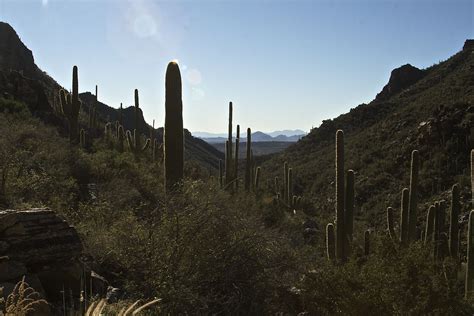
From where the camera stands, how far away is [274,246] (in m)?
7.90

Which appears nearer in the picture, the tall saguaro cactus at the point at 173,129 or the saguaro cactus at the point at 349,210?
the tall saguaro cactus at the point at 173,129

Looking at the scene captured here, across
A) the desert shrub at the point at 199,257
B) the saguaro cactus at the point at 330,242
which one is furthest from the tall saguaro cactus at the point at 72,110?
the desert shrub at the point at 199,257

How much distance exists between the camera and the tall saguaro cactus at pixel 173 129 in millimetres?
12023

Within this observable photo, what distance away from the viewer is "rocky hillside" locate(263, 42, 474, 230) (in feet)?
90.8

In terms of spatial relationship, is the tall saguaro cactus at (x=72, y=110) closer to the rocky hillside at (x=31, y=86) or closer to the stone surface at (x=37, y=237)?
the rocky hillside at (x=31, y=86)

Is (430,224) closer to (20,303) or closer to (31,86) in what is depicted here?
(20,303)

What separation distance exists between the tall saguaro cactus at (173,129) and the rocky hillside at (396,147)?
16612 millimetres

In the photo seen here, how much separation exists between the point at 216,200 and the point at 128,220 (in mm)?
1462

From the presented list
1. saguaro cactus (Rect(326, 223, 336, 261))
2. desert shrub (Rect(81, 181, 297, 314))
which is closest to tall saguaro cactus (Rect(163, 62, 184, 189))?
desert shrub (Rect(81, 181, 297, 314))

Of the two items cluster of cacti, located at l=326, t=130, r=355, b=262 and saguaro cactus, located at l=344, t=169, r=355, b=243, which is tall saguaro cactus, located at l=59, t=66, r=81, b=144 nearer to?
cluster of cacti, located at l=326, t=130, r=355, b=262

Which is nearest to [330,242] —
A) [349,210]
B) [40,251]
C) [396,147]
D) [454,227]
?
[349,210]

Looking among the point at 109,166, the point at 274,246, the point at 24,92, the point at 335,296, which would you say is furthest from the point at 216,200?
the point at 24,92

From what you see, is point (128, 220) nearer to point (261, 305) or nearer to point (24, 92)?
point (261, 305)

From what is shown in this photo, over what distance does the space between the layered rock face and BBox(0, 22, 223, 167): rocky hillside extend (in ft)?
64.9
